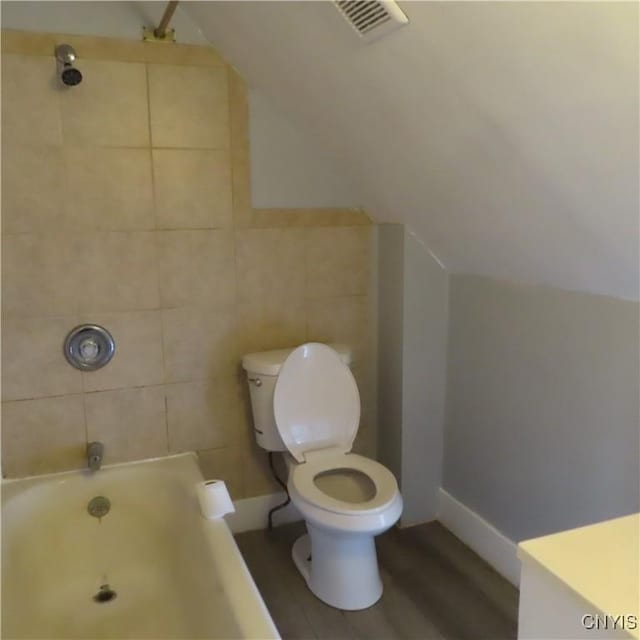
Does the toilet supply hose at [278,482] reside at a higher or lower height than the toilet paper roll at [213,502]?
lower

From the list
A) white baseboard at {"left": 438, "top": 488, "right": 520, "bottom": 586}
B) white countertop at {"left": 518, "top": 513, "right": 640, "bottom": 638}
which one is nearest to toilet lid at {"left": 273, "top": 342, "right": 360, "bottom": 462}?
white baseboard at {"left": 438, "top": 488, "right": 520, "bottom": 586}

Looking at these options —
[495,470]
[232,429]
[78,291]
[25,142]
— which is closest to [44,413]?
[78,291]

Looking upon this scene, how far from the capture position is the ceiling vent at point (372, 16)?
1.52 metres

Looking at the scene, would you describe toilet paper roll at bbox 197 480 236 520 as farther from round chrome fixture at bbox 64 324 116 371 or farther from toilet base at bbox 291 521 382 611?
round chrome fixture at bbox 64 324 116 371

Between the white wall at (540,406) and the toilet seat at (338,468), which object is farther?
the toilet seat at (338,468)

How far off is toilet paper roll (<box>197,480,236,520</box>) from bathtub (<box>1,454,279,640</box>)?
3 cm

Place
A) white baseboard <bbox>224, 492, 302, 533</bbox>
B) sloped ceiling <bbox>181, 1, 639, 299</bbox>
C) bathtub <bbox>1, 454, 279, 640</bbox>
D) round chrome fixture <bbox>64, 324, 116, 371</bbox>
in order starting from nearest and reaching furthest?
sloped ceiling <bbox>181, 1, 639, 299</bbox> → bathtub <bbox>1, 454, 279, 640</bbox> → round chrome fixture <bbox>64, 324, 116, 371</bbox> → white baseboard <bbox>224, 492, 302, 533</bbox>

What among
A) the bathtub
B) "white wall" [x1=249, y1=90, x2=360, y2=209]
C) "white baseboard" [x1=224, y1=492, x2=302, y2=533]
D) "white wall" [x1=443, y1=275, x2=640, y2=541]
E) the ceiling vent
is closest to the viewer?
the ceiling vent

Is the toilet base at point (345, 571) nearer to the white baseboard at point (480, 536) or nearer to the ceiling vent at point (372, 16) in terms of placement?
the white baseboard at point (480, 536)

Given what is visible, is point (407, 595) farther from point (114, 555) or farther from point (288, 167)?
point (288, 167)

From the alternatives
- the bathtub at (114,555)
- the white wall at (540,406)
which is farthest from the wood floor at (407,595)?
the bathtub at (114,555)

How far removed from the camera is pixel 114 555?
241 cm

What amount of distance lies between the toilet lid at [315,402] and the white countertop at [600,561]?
1.40 m

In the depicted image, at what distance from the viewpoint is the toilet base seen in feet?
7.41
